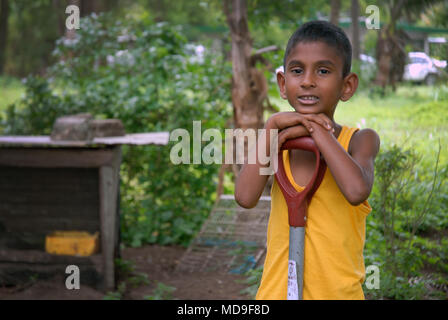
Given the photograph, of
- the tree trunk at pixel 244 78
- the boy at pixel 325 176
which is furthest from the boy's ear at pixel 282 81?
the tree trunk at pixel 244 78

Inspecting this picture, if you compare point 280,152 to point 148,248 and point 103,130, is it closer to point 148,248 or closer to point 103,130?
point 103,130

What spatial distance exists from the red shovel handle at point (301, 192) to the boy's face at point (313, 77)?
4.6 inches

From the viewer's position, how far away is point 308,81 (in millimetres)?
1694

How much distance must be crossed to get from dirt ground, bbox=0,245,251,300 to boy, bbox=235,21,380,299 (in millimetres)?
2278

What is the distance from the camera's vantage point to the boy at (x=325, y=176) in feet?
5.42

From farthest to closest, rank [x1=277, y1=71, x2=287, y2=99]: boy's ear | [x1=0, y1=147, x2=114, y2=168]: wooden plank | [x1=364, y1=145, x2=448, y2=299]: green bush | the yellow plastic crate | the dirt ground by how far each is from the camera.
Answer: the yellow plastic crate, [x1=0, y1=147, x2=114, y2=168]: wooden plank, the dirt ground, [x1=364, y1=145, x2=448, y2=299]: green bush, [x1=277, y1=71, x2=287, y2=99]: boy's ear

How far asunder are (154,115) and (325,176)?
430 centimetres

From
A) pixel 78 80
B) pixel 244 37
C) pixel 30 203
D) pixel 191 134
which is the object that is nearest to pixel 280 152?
pixel 244 37

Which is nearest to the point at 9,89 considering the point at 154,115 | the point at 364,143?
the point at 154,115

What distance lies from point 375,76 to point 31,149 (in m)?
11.3

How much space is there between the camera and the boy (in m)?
1.65

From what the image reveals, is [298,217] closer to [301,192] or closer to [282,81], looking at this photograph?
[301,192]

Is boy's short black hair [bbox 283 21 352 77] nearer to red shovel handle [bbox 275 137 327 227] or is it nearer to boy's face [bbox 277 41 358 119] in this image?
boy's face [bbox 277 41 358 119]

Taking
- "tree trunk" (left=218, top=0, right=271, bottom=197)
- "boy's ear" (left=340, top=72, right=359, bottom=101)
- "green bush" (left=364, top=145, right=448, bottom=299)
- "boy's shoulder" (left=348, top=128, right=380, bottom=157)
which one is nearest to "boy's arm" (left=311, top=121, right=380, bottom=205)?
"boy's shoulder" (left=348, top=128, right=380, bottom=157)
